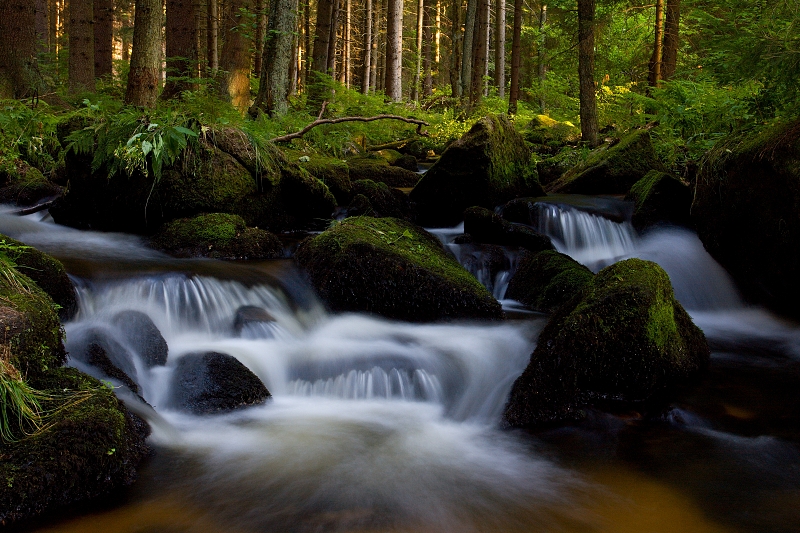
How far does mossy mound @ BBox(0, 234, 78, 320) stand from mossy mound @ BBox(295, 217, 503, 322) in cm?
237

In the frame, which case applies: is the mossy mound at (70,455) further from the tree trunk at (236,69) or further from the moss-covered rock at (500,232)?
the tree trunk at (236,69)

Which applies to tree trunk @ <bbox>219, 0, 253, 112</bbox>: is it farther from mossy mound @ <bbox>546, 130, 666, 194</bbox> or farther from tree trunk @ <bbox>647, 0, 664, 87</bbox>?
tree trunk @ <bbox>647, 0, 664, 87</bbox>

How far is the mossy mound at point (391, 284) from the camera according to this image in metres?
6.48

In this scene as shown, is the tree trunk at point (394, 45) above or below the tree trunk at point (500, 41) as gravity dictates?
below

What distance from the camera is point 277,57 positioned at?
1247 cm

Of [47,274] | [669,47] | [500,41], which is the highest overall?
[500,41]

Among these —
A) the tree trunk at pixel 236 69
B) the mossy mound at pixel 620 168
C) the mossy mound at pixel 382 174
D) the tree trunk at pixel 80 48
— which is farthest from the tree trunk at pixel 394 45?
the mossy mound at pixel 620 168

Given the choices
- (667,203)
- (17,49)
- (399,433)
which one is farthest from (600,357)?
(17,49)

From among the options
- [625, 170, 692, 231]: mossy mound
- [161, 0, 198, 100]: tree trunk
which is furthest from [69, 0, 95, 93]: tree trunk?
[625, 170, 692, 231]: mossy mound

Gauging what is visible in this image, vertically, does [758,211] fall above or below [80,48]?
below

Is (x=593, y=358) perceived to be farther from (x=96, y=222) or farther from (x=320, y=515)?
(x=96, y=222)

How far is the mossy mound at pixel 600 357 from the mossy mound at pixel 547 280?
5.69 ft

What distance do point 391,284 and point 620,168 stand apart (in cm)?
638

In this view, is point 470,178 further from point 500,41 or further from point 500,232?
point 500,41
